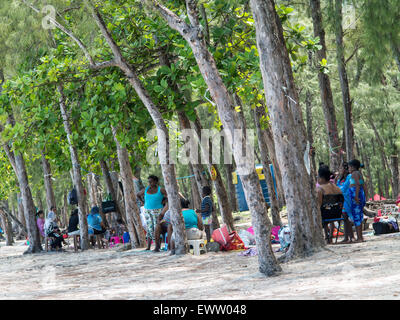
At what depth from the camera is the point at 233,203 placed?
3397 centimetres

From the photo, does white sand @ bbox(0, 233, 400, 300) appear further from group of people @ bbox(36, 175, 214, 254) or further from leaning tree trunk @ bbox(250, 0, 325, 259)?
group of people @ bbox(36, 175, 214, 254)

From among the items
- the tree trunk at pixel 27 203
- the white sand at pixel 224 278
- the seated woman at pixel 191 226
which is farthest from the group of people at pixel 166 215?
the tree trunk at pixel 27 203

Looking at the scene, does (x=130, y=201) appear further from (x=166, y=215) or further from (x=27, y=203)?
(x=27, y=203)

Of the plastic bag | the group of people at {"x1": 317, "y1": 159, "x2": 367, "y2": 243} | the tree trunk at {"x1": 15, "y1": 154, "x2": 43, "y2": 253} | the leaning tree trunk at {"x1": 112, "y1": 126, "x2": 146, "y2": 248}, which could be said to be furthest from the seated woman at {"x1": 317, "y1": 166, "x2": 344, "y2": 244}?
the tree trunk at {"x1": 15, "y1": 154, "x2": 43, "y2": 253}

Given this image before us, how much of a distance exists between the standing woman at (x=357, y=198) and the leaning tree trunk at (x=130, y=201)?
6.47 m

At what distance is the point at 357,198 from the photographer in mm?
10852

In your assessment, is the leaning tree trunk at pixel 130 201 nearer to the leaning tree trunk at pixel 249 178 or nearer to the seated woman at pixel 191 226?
the seated woman at pixel 191 226

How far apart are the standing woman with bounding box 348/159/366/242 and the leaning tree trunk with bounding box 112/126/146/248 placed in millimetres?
6466

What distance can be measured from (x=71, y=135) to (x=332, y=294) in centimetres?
1101

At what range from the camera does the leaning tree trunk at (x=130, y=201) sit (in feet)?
51.5

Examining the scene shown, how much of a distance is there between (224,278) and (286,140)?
2333 mm

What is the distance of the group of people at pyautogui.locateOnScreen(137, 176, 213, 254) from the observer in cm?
1299

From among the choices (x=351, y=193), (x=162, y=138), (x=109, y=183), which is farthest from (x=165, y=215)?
(x=109, y=183)

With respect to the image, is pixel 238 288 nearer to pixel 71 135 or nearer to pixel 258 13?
pixel 258 13
